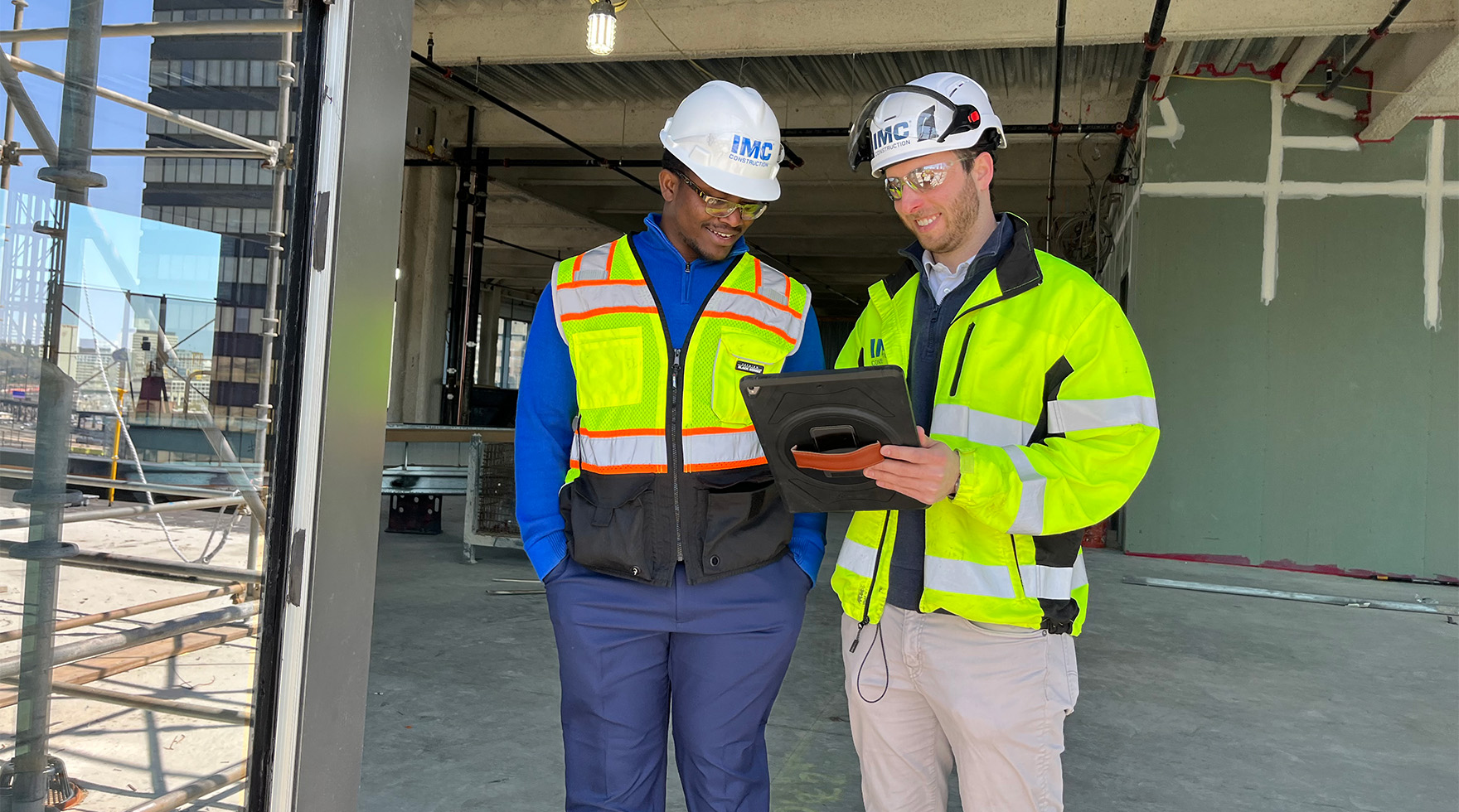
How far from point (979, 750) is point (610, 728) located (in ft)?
2.32

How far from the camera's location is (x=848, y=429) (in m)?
1.64

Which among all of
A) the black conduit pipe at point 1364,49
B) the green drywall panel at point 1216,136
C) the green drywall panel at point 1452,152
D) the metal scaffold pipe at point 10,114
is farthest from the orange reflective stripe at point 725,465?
the green drywall panel at point 1452,152

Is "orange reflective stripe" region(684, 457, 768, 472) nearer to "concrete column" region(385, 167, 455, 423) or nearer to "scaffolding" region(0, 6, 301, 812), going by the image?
"scaffolding" region(0, 6, 301, 812)

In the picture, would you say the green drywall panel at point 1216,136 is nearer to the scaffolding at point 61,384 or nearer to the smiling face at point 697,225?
the smiling face at point 697,225

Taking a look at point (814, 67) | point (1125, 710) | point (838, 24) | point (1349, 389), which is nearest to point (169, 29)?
point (1125, 710)

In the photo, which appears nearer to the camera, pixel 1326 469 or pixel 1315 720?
pixel 1315 720

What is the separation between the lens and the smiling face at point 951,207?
6.32 ft

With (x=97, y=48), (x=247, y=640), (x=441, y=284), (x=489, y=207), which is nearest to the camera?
(x=97, y=48)

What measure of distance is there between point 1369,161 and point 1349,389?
2.11 meters

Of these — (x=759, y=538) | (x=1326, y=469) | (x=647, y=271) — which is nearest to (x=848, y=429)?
(x=759, y=538)

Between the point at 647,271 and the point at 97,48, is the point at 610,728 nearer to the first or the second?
the point at 647,271

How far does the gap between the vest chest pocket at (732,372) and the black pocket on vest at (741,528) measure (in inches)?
5.5

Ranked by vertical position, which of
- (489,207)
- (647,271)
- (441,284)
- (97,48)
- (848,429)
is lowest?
(848,429)

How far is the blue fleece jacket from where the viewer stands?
2020 mm
